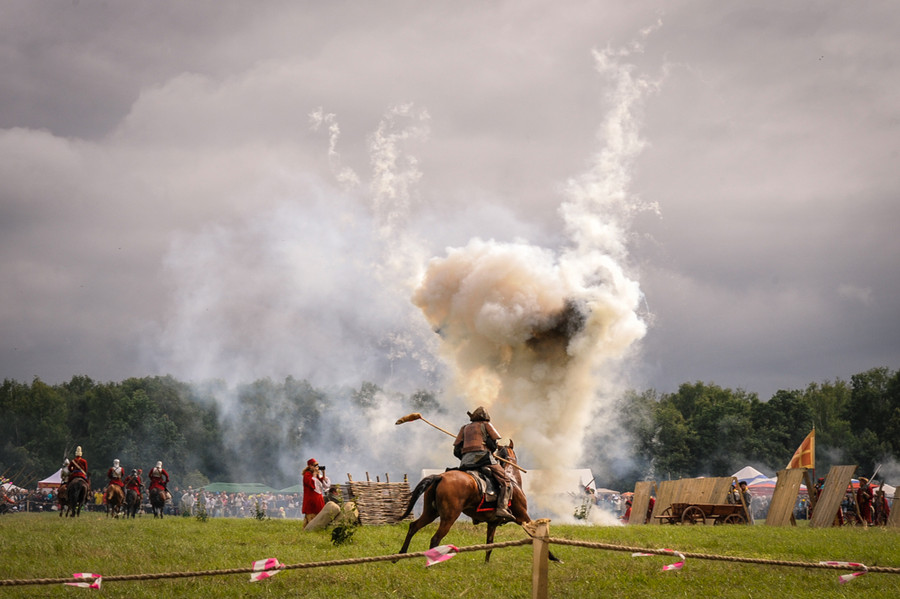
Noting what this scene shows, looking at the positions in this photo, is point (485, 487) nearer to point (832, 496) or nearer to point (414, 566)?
point (414, 566)

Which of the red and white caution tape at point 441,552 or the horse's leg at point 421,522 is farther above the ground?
the red and white caution tape at point 441,552

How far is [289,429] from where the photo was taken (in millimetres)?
85938

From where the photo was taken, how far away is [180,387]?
Answer: 291ft

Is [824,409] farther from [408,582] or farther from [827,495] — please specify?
[408,582]

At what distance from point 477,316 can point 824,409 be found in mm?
72555

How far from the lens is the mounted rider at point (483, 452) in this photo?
44.6ft

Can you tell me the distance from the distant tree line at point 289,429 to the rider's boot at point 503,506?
5981 centimetres

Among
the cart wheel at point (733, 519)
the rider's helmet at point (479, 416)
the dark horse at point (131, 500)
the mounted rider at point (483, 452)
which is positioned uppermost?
the rider's helmet at point (479, 416)

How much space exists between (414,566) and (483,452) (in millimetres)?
2406

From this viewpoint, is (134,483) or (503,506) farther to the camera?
(134,483)

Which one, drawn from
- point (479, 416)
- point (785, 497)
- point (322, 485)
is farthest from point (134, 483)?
point (785, 497)

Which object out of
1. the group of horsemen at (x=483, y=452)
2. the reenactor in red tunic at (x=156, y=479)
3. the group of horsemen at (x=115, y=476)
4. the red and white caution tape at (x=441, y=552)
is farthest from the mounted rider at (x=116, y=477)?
the red and white caution tape at (x=441, y=552)

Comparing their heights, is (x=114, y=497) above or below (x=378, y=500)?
below

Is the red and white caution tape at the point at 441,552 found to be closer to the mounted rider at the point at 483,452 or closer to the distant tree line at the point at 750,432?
the mounted rider at the point at 483,452
